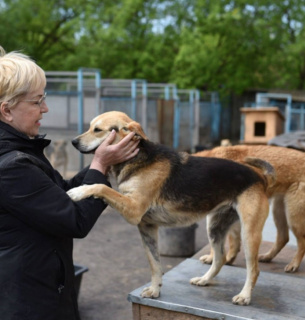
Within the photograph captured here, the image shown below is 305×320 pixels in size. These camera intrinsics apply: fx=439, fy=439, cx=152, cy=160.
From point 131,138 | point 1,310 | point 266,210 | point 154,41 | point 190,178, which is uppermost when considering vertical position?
point 154,41

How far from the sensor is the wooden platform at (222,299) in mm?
2873

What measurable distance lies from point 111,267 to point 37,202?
4.49 m

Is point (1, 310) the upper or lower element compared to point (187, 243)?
upper

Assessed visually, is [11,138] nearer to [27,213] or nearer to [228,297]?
[27,213]

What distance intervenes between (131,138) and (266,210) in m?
1.10

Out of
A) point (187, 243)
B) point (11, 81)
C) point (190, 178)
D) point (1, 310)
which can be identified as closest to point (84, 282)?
point (187, 243)

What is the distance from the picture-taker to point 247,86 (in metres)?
24.9

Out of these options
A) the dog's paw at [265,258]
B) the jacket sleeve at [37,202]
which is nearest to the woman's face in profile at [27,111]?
the jacket sleeve at [37,202]

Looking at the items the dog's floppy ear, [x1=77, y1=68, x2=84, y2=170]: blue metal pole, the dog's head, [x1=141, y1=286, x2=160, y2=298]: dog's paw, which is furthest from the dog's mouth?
[x1=77, y1=68, x2=84, y2=170]: blue metal pole

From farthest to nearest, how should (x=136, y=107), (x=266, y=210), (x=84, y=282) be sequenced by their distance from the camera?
(x=136, y=107), (x=84, y=282), (x=266, y=210)

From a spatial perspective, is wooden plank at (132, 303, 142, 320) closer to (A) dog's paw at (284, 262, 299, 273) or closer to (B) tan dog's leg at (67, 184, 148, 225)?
(B) tan dog's leg at (67, 184, 148, 225)

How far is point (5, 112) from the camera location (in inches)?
84.1

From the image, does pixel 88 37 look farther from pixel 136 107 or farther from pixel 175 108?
pixel 136 107

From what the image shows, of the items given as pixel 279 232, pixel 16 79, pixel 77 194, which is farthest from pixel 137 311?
pixel 16 79
